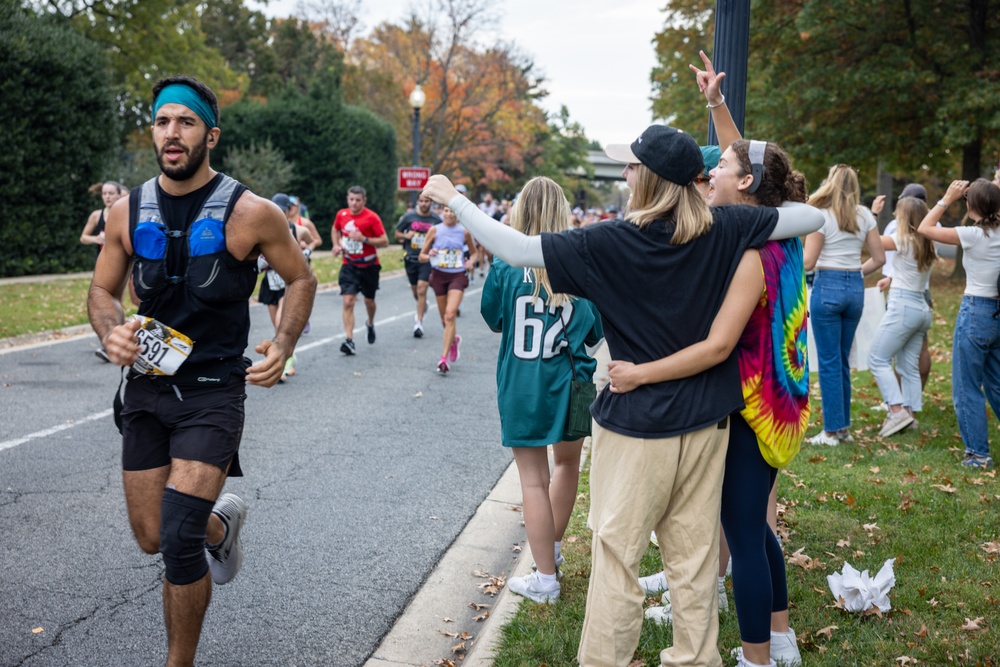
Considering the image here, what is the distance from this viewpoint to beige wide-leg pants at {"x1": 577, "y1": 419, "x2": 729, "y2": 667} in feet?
9.99

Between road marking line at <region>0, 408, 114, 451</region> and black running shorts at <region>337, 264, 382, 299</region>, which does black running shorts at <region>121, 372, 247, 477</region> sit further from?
black running shorts at <region>337, 264, 382, 299</region>

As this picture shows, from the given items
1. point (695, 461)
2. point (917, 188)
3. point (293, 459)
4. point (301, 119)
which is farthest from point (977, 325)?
point (301, 119)

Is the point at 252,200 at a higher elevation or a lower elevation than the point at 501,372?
higher

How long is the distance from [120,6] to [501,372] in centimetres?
3506

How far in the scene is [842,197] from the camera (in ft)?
22.3

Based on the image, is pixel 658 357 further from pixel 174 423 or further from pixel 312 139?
pixel 312 139

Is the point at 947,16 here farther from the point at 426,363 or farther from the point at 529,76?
the point at 529,76

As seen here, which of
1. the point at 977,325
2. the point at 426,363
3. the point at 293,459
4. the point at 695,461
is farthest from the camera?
the point at 426,363

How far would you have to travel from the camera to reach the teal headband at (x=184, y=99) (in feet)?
11.7

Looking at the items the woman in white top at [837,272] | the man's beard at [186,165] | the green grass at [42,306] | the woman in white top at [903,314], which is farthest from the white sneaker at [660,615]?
the green grass at [42,306]

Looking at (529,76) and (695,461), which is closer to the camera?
(695,461)

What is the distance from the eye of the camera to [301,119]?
122ft

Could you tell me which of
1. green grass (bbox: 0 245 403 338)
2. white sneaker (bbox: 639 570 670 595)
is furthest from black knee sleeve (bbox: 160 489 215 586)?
green grass (bbox: 0 245 403 338)

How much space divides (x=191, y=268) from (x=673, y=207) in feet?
5.71
